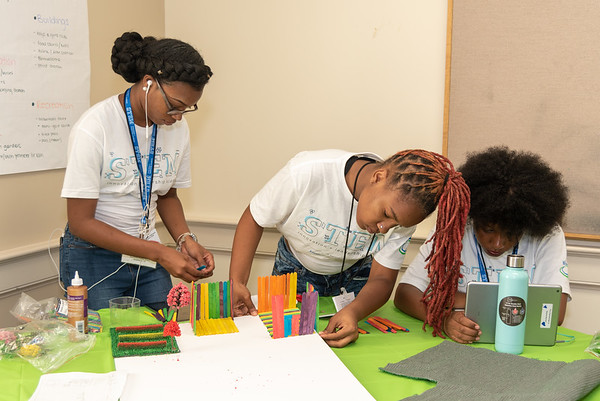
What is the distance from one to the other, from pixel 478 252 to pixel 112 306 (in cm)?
117

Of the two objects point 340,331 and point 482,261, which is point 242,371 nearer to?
point 340,331

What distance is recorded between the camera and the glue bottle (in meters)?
1.55

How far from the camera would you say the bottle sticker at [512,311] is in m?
1.57

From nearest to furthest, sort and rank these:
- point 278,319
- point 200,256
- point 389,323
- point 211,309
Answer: point 278,319, point 211,309, point 389,323, point 200,256

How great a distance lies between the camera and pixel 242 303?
1.82 metres

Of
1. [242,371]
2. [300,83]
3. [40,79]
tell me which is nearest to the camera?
[242,371]

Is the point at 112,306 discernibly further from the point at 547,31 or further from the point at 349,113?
the point at 547,31

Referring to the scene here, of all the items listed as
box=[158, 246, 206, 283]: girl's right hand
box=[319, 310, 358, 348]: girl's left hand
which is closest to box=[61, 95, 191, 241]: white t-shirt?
box=[158, 246, 206, 283]: girl's right hand

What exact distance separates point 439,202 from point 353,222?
13.8 inches

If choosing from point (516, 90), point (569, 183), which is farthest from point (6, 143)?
point (569, 183)

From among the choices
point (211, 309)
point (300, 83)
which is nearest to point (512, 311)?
point (211, 309)

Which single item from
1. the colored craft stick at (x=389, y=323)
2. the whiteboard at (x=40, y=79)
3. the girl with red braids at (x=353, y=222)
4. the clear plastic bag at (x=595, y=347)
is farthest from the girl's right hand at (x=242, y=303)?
the whiteboard at (x=40, y=79)

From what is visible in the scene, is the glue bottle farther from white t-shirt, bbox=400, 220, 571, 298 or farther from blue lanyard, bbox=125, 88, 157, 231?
white t-shirt, bbox=400, 220, 571, 298

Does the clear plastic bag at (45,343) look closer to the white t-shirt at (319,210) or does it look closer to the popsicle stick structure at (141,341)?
the popsicle stick structure at (141,341)
